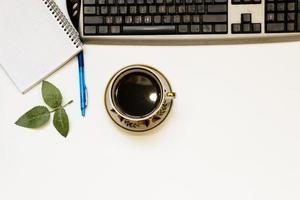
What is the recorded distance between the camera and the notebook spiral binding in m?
0.67

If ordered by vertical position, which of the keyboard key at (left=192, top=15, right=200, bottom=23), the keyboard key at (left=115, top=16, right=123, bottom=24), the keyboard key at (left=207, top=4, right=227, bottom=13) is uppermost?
the keyboard key at (left=207, top=4, right=227, bottom=13)

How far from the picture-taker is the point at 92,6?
25.7 inches

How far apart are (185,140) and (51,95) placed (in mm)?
229

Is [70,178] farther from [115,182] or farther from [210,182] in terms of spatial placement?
[210,182]

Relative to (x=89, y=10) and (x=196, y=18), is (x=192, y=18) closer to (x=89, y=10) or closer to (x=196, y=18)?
(x=196, y=18)

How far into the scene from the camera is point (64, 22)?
673 mm

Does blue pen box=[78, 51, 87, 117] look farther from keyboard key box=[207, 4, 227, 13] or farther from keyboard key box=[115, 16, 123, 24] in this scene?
keyboard key box=[207, 4, 227, 13]

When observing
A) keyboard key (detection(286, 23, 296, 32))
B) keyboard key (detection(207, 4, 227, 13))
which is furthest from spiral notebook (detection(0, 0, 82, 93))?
keyboard key (detection(286, 23, 296, 32))

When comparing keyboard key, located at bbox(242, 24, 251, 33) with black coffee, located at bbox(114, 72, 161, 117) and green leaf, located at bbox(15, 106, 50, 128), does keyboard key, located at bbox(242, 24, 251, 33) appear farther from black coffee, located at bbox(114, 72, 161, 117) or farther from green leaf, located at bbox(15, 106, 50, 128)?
green leaf, located at bbox(15, 106, 50, 128)

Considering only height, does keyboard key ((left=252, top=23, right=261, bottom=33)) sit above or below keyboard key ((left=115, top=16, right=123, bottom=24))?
below

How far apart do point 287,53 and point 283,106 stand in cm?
9

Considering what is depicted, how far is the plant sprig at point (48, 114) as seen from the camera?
68cm

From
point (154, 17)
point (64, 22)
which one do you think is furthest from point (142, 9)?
point (64, 22)

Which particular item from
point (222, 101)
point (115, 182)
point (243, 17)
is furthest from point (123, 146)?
point (243, 17)
